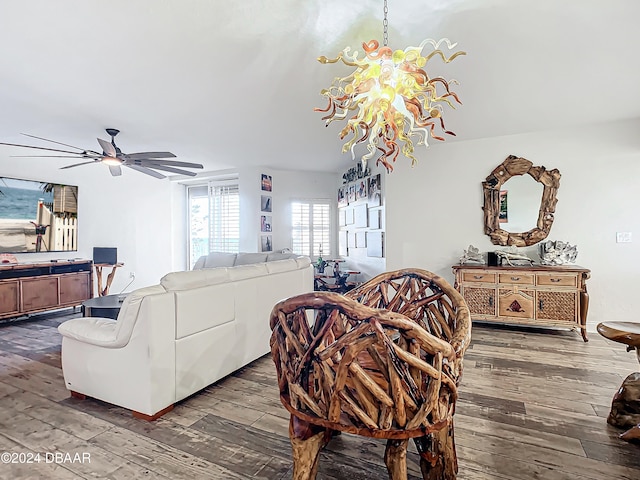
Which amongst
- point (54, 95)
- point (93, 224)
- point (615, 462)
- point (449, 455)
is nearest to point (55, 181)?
point (93, 224)

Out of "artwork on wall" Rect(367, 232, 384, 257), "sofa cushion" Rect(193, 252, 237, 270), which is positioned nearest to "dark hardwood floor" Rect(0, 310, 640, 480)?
"sofa cushion" Rect(193, 252, 237, 270)

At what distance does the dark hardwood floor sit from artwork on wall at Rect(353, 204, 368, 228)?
10.9 feet

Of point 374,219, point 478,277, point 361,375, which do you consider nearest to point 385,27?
point 361,375

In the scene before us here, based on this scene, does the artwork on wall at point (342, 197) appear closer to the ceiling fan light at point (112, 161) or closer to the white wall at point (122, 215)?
the white wall at point (122, 215)

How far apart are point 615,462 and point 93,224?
677 cm

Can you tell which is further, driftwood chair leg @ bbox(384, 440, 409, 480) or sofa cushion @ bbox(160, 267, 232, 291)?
sofa cushion @ bbox(160, 267, 232, 291)

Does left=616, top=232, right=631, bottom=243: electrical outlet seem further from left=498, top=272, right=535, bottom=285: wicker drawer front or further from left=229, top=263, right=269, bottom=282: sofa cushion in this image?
left=229, top=263, right=269, bottom=282: sofa cushion

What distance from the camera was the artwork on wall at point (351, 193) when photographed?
6113 mm

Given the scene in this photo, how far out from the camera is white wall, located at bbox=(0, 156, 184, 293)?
4.94 m

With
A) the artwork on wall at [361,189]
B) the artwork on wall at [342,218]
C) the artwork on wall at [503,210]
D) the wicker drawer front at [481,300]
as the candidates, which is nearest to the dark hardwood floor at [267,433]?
the wicker drawer front at [481,300]

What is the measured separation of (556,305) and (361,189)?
3.36 m

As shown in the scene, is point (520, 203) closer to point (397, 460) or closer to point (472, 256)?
point (472, 256)

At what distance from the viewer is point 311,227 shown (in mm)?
6809

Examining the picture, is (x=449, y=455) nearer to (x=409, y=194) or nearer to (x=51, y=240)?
(x=409, y=194)
